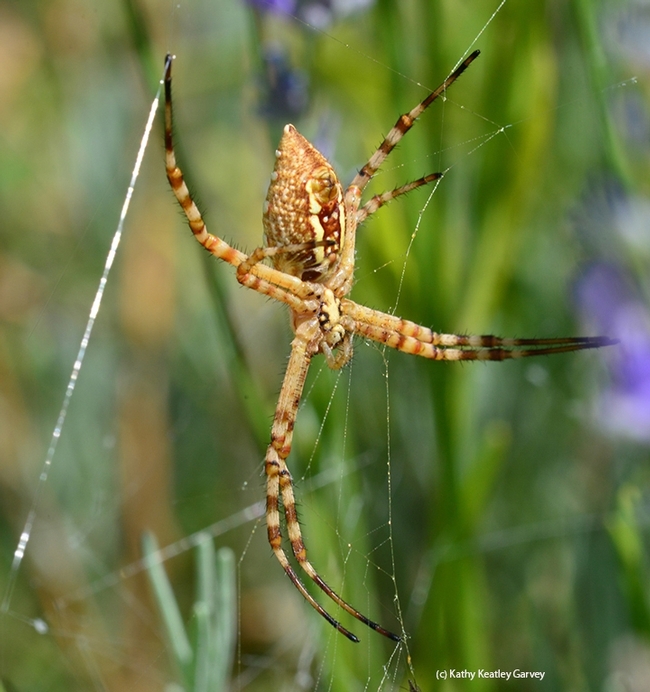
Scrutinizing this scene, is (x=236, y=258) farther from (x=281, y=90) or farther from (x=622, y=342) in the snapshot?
(x=622, y=342)

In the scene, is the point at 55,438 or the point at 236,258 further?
the point at 55,438

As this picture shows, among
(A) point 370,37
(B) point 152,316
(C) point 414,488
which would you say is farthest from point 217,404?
(A) point 370,37

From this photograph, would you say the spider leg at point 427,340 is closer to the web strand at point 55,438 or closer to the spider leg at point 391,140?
the spider leg at point 391,140

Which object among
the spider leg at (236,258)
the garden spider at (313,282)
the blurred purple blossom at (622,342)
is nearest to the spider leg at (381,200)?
the garden spider at (313,282)

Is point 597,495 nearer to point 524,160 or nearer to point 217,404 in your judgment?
point 524,160

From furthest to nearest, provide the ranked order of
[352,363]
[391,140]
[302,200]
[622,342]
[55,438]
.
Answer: [55,438] → [622,342] → [352,363] → [391,140] → [302,200]

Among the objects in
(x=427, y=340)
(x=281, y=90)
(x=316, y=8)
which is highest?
(x=316, y=8)

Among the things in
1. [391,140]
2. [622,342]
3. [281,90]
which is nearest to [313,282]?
[391,140]

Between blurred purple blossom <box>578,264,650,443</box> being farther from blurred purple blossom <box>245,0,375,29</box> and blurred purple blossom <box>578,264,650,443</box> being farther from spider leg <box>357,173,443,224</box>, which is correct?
blurred purple blossom <box>245,0,375,29</box>
